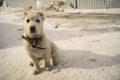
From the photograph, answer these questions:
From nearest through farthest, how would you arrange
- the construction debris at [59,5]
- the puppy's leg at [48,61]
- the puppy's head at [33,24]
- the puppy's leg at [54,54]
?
the puppy's head at [33,24] < the puppy's leg at [48,61] < the puppy's leg at [54,54] < the construction debris at [59,5]

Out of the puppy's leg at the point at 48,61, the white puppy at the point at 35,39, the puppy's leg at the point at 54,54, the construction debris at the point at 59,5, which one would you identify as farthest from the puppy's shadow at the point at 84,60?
the construction debris at the point at 59,5

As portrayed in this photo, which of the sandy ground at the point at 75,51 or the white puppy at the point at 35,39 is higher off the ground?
the white puppy at the point at 35,39

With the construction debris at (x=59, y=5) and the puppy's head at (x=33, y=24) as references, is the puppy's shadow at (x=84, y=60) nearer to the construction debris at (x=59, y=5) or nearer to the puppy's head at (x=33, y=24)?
the puppy's head at (x=33, y=24)

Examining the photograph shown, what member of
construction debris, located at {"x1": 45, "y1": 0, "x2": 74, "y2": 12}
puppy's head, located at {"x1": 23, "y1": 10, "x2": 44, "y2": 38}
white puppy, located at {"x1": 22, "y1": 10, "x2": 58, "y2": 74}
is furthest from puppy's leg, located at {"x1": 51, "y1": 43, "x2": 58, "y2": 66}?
construction debris, located at {"x1": 45, "y1": 0, "x2": 74, "y2": 12}

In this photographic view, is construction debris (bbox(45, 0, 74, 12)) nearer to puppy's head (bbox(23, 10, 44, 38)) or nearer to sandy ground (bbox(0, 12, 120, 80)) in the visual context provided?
sandy ground (bbox(0, 12, 120, 80))

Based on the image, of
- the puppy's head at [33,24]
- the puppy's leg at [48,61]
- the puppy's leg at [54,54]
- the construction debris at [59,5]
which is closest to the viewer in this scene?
the puppy's head at [33,24]

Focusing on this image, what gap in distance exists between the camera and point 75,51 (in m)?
4.55

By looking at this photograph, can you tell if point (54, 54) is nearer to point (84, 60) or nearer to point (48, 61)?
point (48, 61)

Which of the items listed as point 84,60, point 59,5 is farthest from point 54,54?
point 59,5

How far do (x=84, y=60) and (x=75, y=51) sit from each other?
54 cm

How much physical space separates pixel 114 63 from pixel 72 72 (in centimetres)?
97

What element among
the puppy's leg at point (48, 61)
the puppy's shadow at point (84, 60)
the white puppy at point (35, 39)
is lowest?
the puppy's shadow at point (84, 60)

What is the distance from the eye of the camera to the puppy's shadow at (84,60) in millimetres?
3849

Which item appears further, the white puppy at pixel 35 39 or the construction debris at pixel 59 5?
the construction debris at pixel 59 5
